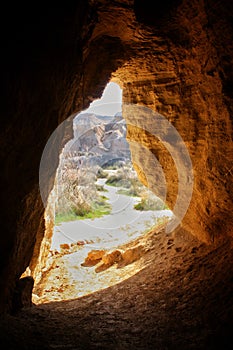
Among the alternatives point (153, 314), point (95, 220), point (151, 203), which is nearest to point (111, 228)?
point (95, 220)

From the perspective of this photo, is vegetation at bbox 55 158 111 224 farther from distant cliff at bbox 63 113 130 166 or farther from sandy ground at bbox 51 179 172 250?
distant cliff at bbox 63 113 130 166

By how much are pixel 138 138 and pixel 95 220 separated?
10.5m

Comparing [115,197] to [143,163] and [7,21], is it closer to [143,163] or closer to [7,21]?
[143,163]

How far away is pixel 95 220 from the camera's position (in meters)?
15.4

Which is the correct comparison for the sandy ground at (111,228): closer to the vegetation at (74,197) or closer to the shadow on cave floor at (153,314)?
the vegetation at (74,197)

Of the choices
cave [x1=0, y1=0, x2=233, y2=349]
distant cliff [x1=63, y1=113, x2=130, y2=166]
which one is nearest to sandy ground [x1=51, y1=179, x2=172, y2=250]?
cave [x1=0, y1=0, x2=233, y2=349]

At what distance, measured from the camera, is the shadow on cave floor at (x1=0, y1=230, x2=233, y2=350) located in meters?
2.62

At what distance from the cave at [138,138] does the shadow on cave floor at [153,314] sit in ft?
0.06

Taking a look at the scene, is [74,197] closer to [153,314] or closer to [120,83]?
[120,83]

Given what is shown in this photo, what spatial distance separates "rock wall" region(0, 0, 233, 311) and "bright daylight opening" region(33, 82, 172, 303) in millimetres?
1654

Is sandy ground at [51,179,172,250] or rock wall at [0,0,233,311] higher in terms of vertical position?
rock wall at [0,0,233,311]

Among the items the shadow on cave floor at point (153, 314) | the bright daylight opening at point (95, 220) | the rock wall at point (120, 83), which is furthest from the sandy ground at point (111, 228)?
the rock wall at point (120, 83)

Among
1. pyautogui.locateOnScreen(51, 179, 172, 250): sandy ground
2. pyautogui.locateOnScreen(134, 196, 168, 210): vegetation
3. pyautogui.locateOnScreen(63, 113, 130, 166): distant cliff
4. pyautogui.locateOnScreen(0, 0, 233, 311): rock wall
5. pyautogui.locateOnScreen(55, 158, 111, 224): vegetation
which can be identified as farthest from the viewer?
pyautogui.locateOnScreen(63, 113, 130, 166): distant cliff

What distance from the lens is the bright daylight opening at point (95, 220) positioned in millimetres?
6781
